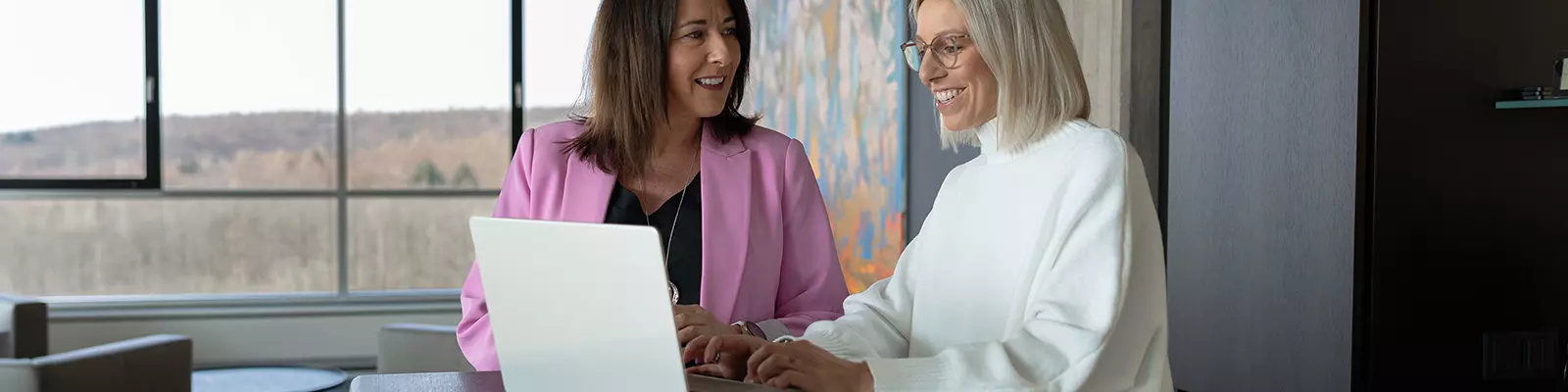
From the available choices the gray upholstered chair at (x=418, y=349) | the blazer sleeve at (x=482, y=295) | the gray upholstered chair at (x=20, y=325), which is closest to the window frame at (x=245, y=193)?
the gray upholstered chair at (x=20, y=325)

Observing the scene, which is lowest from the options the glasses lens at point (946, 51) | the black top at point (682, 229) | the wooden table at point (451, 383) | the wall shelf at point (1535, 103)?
the wooden table at point (451, 383)

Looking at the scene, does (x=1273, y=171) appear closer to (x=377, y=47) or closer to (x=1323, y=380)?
(x=1323, y=380)

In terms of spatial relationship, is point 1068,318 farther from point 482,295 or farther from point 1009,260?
point 482,295

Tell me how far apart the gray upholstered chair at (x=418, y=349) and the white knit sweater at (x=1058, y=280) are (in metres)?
3.20

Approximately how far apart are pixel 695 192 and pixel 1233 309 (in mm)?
1377

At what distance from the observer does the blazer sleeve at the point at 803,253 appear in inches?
82.6

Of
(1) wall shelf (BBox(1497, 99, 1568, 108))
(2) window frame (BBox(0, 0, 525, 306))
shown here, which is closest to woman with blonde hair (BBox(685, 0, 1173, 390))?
(1) wall shelf (BBox(1497, 99, 1568, 108))

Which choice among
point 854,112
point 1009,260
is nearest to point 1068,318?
point 1009,260

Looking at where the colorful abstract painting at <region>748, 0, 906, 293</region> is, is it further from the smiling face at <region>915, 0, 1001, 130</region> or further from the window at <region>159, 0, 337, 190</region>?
the smiling face at <region>915, 0, 1001, 130</region>

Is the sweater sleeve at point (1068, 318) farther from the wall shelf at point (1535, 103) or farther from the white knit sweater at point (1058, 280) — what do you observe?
the wall shelf at point (1535, 103)

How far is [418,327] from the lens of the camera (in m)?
4.73

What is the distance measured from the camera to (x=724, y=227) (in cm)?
205

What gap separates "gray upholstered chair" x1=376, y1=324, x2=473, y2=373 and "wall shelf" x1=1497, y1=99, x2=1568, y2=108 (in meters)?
3.13

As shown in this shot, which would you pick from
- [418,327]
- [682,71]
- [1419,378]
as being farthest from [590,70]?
[418,327]
